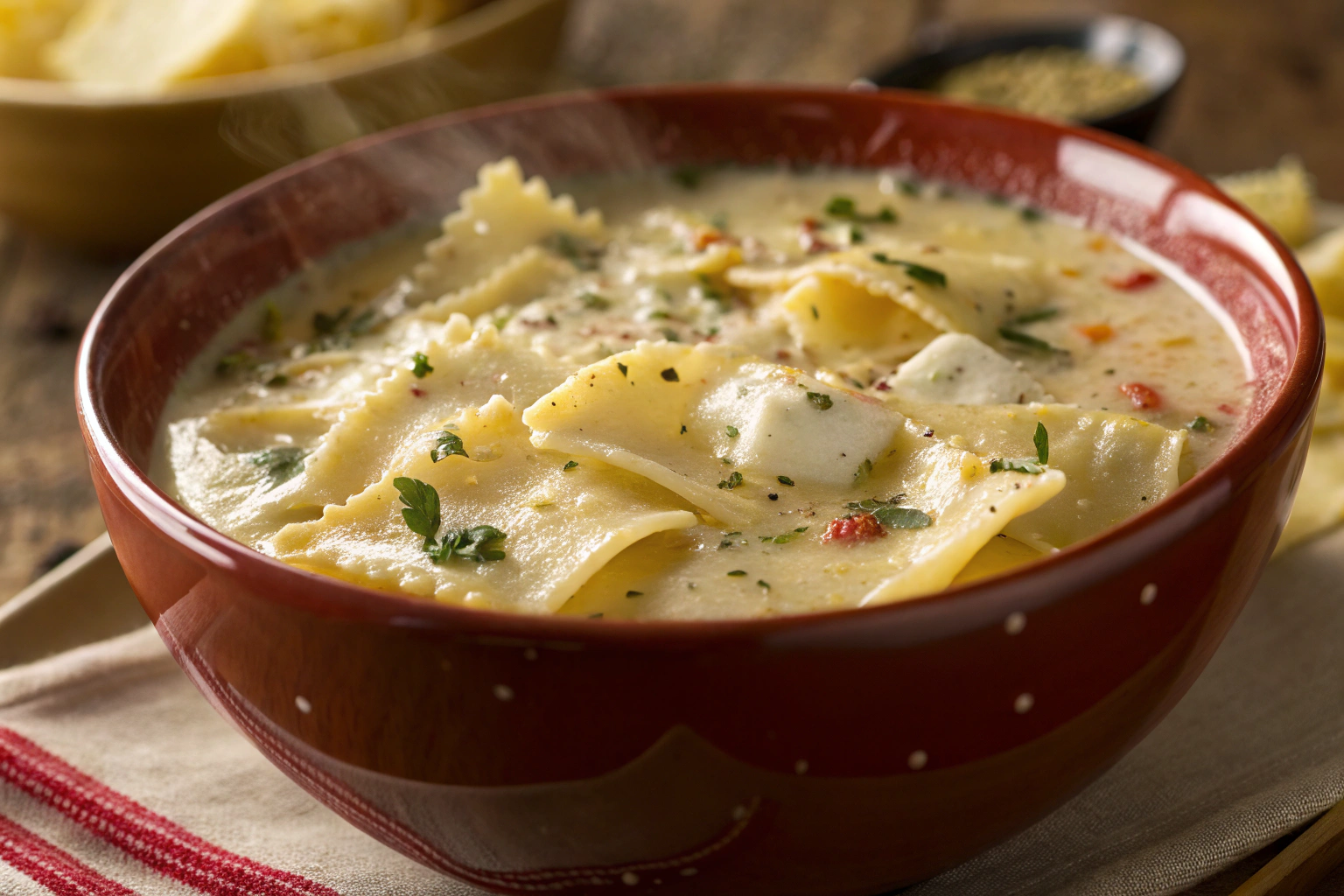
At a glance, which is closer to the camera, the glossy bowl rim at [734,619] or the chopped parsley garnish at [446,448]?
the glossy bowl rim at [734,619]

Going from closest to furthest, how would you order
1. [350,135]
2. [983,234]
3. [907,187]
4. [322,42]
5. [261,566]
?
[261,566] < [983,234] < [907,187] < [350,135] < [322,42]

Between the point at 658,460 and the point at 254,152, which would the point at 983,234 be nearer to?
the point at 658,460

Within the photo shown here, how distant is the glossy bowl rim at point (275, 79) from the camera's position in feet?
17.1

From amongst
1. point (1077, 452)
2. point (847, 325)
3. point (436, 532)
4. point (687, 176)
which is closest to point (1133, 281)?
point (847, 325)

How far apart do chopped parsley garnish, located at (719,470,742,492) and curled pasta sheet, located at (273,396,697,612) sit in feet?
0.32

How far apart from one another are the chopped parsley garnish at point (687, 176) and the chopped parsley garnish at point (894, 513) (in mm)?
1967

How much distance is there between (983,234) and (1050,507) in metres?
1.49

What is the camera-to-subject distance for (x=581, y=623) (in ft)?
6.54

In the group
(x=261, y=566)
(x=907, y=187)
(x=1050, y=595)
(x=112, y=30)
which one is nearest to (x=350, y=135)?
(x=112, y=30)

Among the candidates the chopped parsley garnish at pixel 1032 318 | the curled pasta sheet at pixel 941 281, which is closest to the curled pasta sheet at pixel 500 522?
the curled pasta sheet at pixel 941 281

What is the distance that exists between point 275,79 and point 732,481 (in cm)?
350

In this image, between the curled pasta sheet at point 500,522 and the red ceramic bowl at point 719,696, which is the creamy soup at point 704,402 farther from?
the red ceramic bowl at point 719,696

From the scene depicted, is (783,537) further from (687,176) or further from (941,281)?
(687,176)

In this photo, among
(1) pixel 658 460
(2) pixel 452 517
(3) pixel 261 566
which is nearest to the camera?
(3) pixel 261 566
